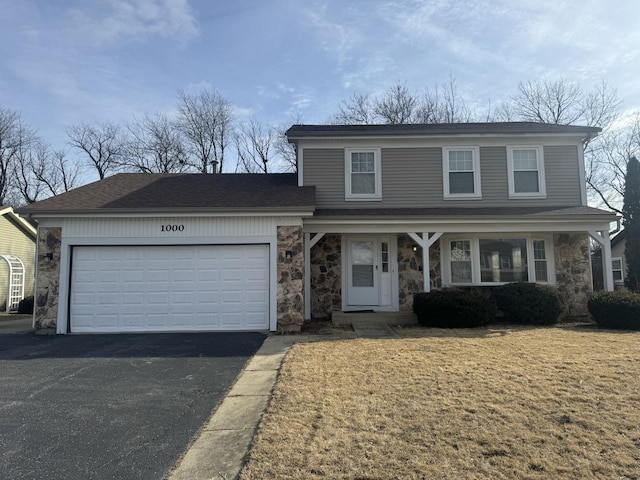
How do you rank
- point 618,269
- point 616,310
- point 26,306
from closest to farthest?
point 616,310, point 26,306, point 618,269

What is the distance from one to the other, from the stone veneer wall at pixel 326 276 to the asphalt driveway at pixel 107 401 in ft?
11.2

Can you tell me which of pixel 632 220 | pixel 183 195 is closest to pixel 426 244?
pixel 183 195

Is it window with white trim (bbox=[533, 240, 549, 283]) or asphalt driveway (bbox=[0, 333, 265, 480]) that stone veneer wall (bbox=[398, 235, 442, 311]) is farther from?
asphalt driveway (bbox=[0, 333, 265, 480])

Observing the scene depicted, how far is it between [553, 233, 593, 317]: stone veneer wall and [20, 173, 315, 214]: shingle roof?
7418 millimetres

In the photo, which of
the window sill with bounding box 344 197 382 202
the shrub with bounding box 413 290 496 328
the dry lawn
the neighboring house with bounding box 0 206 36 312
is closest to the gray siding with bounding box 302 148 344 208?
the window sill with bounding box 344 197 382 202

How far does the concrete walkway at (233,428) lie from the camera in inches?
132

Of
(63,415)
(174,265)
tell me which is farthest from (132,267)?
(63,415)

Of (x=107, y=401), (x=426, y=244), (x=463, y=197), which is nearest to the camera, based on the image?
(x=107, y=401)

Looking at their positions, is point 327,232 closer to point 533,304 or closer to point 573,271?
point 533,304

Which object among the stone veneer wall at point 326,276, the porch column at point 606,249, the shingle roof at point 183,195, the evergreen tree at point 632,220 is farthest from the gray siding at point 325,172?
the evergreen tree at point 632,220

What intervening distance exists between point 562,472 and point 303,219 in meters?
8.35

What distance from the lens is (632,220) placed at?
18.0 m

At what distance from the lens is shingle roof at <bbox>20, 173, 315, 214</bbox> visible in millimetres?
9938

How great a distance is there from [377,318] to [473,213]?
3782mm
